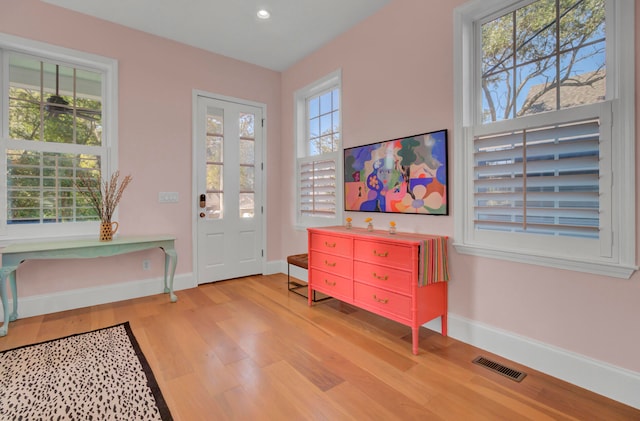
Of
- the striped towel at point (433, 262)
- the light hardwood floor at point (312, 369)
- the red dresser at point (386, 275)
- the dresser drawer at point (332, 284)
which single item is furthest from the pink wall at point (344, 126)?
the dresser drawer at point (332, 284)

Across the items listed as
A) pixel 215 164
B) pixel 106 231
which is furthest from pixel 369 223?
pixel 106 231

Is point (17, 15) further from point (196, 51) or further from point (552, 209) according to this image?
point (552, 209)

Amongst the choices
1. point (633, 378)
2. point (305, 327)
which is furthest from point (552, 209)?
point (305, 327)

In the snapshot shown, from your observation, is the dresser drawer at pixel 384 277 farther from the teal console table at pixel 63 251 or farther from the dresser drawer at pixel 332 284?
the teal console table at pixel 63 251

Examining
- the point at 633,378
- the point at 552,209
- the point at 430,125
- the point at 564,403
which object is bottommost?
the point at 564,403

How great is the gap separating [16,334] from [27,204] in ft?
3.94

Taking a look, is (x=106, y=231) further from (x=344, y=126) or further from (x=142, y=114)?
(x=344, y=126)

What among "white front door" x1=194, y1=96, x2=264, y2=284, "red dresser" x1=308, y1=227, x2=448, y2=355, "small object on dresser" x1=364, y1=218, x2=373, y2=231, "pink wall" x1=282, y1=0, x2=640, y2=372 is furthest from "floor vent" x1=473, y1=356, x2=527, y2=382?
"white front door" x1=194, y1=96, x2=264, y2=284

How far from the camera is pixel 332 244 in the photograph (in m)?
3.00

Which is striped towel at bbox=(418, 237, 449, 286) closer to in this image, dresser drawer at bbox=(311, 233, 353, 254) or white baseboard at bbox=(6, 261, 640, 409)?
white baseboard at bbox=(6, 261, 640, 409)

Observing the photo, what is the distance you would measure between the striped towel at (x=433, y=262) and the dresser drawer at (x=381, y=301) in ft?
0.70

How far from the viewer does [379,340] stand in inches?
97.6

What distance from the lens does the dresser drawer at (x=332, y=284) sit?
2.82m

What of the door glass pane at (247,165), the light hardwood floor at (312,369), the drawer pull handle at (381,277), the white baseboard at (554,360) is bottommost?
the light hardwood floor at (312,369)
